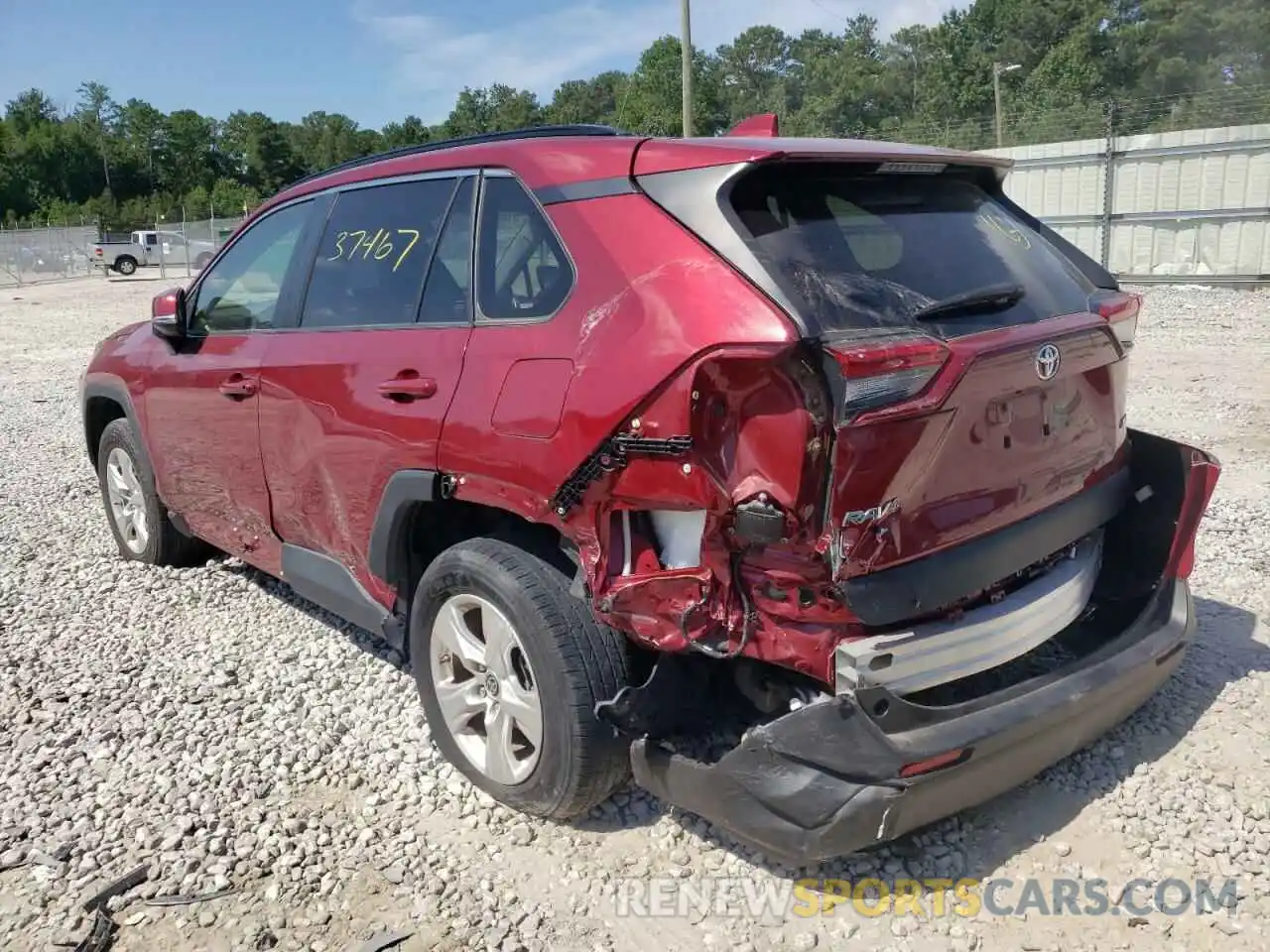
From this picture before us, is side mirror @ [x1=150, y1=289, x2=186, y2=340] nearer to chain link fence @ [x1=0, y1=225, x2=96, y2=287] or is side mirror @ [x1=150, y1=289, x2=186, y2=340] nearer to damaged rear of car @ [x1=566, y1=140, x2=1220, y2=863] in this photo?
damaged rear of car @ [x1=566, y1=140, x2=1220, y2=863]

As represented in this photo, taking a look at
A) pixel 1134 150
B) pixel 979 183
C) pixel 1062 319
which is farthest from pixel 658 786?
pixel 1134 150

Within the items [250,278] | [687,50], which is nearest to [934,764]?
[250,278]

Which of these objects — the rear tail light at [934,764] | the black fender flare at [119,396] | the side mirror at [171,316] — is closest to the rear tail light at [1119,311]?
the rear tail light at [934,764]

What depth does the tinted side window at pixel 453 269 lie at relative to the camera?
3143 millimetres

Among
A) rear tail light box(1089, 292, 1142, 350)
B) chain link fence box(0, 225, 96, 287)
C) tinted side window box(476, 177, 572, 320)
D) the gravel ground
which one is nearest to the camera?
the gravel ground

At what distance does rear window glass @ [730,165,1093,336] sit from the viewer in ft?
8.15

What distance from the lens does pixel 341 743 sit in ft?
11.7

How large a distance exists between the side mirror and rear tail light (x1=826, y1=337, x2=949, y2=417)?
3332 millimetres

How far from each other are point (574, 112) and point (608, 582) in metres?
105

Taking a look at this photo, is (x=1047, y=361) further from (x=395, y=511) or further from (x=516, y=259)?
(x=395, y=511)

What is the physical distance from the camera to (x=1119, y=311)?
310 centimetres

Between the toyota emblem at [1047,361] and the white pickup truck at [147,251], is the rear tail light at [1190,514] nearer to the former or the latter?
the toyota emblem at [1047,361]

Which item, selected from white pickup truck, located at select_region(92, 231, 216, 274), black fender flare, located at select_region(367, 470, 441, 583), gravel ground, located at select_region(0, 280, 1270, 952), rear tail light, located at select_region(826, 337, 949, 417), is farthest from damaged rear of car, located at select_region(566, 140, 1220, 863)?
white pickup truck, located at select_region(92, 231, 216, 274)

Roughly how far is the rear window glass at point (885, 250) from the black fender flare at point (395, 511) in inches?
49.0
